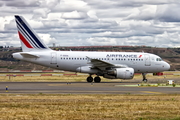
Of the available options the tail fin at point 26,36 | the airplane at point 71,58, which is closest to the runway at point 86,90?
the airplane at point 71,58

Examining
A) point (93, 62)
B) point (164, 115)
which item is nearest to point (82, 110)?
point (164, 115)

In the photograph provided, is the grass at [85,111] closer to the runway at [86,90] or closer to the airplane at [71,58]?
the runway at [86,90]

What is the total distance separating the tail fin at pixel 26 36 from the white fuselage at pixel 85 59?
105 centimetres

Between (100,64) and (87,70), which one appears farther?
(87,70)

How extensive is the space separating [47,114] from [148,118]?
166 inches

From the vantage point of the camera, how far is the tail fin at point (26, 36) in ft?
136

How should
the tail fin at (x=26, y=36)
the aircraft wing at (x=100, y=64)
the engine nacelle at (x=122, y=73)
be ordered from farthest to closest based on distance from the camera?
the tail fin at (x=26, y=36)
the aircraft wing at (x=100, y=64)
the engine nacelle at (x=122, y=73)

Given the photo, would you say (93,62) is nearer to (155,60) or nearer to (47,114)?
(155,60)

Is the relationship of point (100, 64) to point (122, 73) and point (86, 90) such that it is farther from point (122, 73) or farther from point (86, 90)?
point (86, 90)

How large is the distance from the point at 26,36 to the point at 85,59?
7.81m

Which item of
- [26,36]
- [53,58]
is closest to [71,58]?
[53,58]

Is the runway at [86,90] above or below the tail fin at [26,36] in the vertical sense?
below

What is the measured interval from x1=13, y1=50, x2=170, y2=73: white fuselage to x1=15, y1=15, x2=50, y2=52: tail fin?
1050mm

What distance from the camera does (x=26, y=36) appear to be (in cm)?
4141
